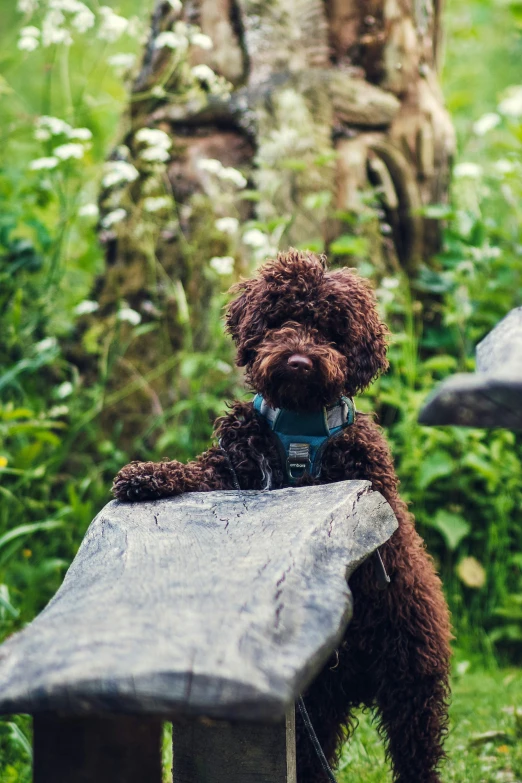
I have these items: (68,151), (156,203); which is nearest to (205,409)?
(156,203)

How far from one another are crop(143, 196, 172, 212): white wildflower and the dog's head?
7.25 ft

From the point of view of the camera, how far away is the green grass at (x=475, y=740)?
2971 millimetres

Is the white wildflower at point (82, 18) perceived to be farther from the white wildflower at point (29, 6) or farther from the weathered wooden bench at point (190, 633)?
the weathered wooden bench at point (190, 633)

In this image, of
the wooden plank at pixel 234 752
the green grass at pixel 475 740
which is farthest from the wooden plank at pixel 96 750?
the green grass at pixel 475 740

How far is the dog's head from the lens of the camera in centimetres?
211

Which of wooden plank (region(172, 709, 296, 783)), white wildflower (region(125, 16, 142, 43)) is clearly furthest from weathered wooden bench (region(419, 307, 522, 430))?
white wildflower (region(125, 16, 142, 43))

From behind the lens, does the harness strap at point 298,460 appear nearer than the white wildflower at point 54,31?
Yes

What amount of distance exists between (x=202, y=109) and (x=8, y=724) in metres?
3.38

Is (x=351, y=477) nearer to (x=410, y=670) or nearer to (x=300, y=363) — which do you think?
(x=300, y=363)

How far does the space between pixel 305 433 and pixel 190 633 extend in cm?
92

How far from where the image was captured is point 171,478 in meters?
2.26

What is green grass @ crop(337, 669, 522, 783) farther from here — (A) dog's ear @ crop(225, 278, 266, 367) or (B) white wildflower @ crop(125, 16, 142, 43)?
(B) white wildflower @ crop(125, 16, 142, 43)

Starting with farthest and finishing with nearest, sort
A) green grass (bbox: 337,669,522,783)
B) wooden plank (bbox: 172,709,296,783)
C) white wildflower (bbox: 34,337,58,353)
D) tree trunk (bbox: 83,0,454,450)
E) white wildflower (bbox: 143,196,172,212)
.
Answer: tree trunk (bbox: 83,0,454,450) < white wildflower (bbox: 143,196,172,212) < white wildflower (bbox: 34,337,58,353) < green grass (bbox: 337,669,522,783) < wooden plank (bbox: 172,709,296,783)

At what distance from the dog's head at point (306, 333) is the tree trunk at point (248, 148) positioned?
2.33 meters
